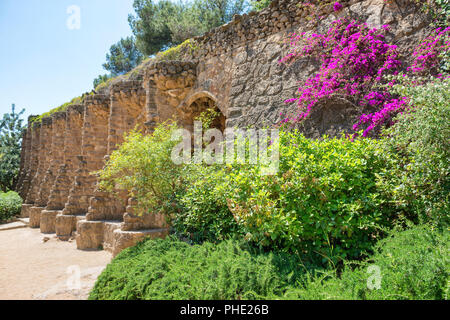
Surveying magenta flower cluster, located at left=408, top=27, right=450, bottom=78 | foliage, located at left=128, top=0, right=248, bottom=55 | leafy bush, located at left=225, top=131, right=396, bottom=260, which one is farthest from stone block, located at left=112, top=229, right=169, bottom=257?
foliage, located at left=128, top=0, right=248, bottom=55

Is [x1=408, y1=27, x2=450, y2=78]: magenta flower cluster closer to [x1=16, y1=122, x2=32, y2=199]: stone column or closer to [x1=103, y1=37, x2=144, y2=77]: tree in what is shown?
[x1=16, y1=122, x2=32, y2=199]: stone column

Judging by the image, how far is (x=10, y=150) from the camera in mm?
23047

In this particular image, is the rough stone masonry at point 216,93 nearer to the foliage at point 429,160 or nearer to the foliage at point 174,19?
the foliage at point 429,160

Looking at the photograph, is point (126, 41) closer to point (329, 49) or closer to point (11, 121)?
point (11, 121)

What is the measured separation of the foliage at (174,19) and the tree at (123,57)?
5814 mm

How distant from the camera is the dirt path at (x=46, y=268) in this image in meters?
4.33

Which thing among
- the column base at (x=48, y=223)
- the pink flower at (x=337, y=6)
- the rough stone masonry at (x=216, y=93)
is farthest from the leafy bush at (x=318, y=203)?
the column base at (x=48, y=223)

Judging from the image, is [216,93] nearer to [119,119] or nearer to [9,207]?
[119,119]

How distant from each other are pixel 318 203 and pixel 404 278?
3.93 ft

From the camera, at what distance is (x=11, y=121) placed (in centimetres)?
2428

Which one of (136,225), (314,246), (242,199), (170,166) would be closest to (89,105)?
(136,225)

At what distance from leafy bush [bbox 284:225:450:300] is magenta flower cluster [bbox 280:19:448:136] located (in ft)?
8.97

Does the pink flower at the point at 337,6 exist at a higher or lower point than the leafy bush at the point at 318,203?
higher

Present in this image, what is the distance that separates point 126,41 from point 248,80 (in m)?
27.6
